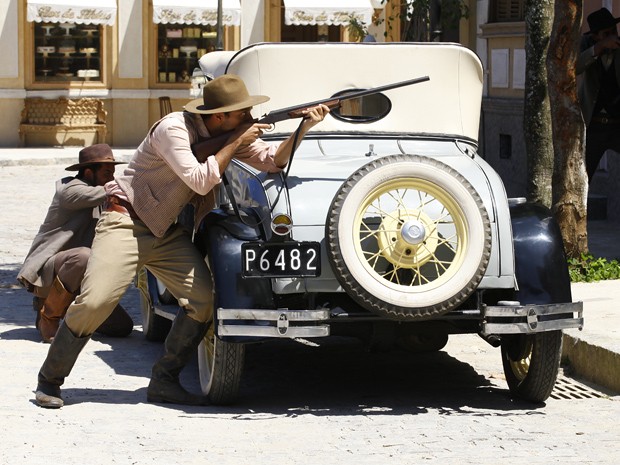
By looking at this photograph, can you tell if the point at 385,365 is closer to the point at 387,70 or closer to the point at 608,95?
the point at 387,70

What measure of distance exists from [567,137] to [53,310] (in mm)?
4199

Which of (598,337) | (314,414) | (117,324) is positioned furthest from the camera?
(117,324)

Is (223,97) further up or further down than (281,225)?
further up

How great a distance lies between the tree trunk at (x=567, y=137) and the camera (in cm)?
1136

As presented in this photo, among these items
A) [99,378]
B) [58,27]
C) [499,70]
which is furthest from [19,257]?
[58,27]

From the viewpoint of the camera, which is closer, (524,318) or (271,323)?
(271,323)

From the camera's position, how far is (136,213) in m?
7.67

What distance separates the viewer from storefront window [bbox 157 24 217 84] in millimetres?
32406

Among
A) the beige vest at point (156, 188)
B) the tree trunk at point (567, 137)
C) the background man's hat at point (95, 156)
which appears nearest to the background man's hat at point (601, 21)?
the tree trunk at point (567, 137)

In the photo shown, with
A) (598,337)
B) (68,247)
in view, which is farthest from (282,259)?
(68,247)

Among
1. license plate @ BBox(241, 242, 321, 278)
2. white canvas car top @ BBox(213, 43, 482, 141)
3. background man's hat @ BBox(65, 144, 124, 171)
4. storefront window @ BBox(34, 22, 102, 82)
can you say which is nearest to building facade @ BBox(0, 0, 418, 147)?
storefront window @ BBox(34, 22, 102, 82)

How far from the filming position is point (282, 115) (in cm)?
784

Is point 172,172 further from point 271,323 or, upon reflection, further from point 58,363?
point 58,363

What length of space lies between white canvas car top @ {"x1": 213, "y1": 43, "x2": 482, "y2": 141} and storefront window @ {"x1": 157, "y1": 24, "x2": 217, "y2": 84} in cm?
2344
